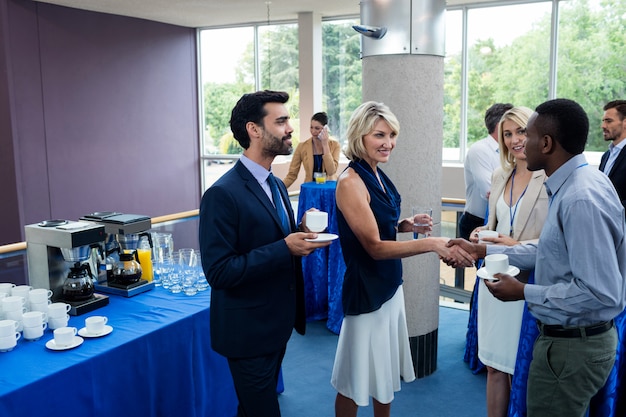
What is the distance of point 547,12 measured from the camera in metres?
8.44

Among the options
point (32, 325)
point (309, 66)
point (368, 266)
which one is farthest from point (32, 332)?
point (309, 66)

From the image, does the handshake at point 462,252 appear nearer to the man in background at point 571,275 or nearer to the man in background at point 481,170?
the man in background at point 571,275

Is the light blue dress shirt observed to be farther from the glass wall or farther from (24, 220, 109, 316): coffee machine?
the glass wall

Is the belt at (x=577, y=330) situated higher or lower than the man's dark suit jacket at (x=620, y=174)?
lower

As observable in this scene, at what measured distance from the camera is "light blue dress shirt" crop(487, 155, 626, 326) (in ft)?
5.41

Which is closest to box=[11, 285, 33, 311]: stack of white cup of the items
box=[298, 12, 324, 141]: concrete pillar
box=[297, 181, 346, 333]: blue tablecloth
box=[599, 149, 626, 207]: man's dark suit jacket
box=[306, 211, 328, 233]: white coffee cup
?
box=[306, 211, 328, 233]: white coffee cup

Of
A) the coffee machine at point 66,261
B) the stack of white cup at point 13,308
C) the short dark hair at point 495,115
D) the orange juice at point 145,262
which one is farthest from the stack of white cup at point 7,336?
the short dark hair at point 495,115

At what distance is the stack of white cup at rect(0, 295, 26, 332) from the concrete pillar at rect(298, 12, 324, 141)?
7.61 m

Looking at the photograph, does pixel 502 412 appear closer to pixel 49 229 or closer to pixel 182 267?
pixel 182 267

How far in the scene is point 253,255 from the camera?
1959 mm

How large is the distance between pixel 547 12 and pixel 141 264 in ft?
25.5

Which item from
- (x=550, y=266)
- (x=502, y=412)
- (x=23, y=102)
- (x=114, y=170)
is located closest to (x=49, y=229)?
(x=550, y=266)

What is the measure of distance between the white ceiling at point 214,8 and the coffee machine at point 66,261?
674 centimetres

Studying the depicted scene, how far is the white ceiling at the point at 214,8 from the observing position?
856 cm
